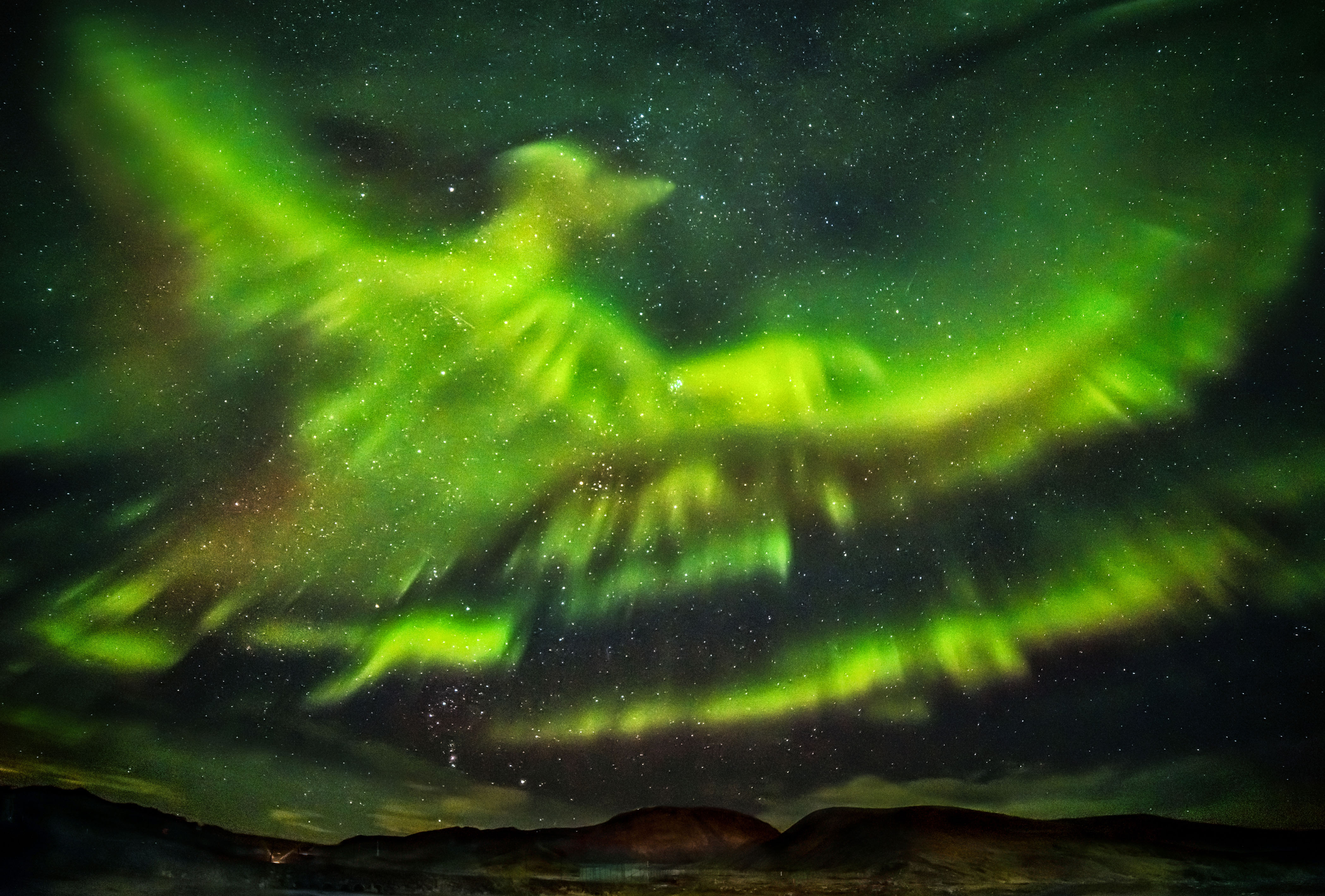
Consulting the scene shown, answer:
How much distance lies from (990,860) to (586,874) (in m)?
42.7

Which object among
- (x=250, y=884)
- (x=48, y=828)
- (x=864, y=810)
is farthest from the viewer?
(x=864, y=810)

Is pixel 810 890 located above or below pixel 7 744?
below

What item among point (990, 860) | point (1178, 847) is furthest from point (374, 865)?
point (1178, 847)

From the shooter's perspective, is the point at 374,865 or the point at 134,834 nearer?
the point at 134,834

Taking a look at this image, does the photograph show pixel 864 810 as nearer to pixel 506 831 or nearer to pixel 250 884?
pixel 506 831

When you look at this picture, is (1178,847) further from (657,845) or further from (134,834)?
(134,834)

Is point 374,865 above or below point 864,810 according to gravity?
below

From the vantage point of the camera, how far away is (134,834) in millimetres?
60781

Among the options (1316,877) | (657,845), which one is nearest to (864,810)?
(657,845)

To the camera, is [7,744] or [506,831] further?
[506,831]

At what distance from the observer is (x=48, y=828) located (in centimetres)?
5869

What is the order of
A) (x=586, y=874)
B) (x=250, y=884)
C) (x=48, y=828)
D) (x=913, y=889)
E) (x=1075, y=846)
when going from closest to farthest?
(x=250, y=884)
(x=48, y=828)
(x=913, y=889)
(x=1075, y=846)
(x=586, y=874)

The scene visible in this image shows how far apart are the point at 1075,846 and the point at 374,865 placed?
63195 millimetres

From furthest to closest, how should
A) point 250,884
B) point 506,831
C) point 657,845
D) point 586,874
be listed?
point 657,845
point 506,831
point 586,874
point 250,884
